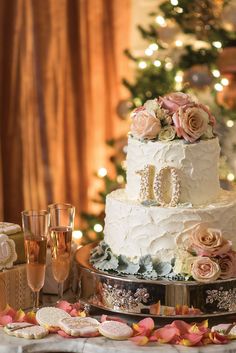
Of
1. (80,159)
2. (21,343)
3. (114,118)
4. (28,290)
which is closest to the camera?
(21,343)

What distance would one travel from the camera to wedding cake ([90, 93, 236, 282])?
2.77m

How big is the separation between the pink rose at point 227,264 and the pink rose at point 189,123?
1.30 feet

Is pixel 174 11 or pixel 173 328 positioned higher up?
pixel 174 11

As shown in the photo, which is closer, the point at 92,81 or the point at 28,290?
the point at 28,290

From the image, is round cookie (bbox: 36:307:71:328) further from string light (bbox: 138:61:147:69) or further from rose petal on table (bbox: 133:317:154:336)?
string light (bbox: 138:61:147:69)

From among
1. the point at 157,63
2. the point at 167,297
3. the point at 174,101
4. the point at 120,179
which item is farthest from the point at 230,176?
the point at 167,297

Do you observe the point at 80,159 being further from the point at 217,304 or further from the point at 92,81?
the point at 217,304

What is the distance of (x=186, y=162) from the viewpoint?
2848mm

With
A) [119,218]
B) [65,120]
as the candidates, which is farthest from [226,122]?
[119,218]

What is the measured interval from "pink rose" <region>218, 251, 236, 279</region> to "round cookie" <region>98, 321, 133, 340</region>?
1.23 feet

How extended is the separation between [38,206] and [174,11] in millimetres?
1410

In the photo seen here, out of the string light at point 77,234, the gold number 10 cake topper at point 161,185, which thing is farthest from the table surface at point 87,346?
the string light at point 77,234

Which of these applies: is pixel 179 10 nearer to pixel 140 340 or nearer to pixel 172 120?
pixel 172 120

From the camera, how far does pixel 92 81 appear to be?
5699 millimetres
